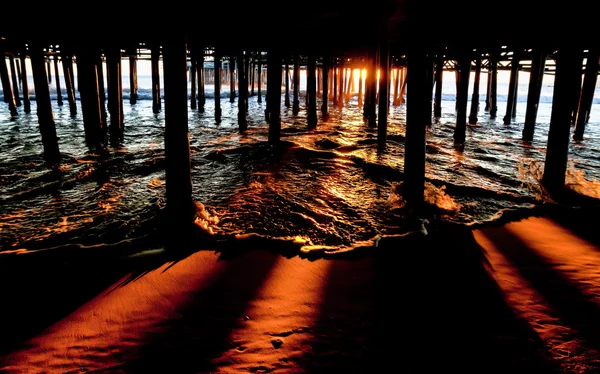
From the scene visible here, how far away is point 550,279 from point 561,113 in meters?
2.64

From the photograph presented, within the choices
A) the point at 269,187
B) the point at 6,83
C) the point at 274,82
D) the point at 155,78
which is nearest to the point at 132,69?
the point at 155,78

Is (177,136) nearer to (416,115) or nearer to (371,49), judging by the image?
(416,115)

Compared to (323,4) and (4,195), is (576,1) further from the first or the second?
(4,195)

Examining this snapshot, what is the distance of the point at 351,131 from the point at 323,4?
624 centimetres

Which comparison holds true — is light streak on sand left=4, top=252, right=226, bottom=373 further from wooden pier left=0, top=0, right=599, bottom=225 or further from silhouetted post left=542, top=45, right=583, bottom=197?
silhouetted post left=542, top=45, right=583, bottom=197

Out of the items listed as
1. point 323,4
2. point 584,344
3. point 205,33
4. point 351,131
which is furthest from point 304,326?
point 351,131

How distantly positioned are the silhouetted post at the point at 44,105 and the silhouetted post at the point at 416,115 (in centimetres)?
552

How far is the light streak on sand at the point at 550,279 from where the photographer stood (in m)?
2.02

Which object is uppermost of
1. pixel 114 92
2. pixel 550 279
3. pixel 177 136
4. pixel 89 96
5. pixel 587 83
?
pixel 587 83

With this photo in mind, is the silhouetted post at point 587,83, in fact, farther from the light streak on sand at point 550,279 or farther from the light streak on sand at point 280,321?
the light streak on sand at point 280,321

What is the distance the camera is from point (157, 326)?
223 cm

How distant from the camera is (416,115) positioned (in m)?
3.79

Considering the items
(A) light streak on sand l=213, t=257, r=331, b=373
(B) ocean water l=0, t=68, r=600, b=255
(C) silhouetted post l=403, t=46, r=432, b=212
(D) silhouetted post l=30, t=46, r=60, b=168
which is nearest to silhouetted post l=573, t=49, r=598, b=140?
(B) ocean water l=0, t=68, r=600, b=255

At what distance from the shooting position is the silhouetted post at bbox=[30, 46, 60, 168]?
568cm
